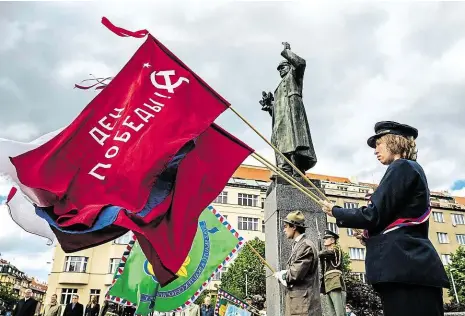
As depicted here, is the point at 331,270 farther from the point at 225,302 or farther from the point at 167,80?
the point at 167,80

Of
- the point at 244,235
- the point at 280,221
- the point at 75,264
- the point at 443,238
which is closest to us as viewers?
the point at 280,221

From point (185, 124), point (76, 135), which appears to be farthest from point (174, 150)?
point (76, 135)

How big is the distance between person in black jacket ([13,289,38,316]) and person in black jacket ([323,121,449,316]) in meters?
11.7

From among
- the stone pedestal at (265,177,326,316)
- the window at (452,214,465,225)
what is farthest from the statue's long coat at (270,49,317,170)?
the window at (452,214,465,225)

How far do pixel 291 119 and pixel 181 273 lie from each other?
3.80 metres

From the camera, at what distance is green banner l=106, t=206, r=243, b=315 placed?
6730 millimetres

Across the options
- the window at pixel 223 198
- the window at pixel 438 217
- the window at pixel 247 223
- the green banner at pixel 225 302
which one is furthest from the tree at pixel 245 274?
the window at pixel 438 217

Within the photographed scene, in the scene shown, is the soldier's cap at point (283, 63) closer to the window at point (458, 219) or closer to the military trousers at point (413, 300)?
the military trousers at point (413, 300)

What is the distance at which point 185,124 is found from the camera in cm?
464

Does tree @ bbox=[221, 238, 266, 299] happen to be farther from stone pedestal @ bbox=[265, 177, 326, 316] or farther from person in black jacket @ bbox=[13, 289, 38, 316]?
stone pedestal @ bbox=[265, 177, 326, 316]

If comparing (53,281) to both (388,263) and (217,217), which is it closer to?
(217,217)

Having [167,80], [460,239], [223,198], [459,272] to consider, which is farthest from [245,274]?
[460,239]

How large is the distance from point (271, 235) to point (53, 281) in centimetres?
4224

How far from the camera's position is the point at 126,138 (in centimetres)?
442
